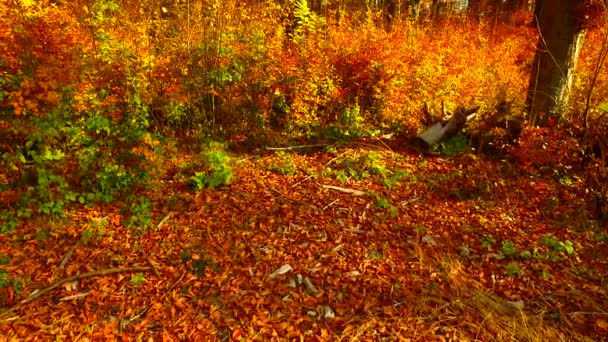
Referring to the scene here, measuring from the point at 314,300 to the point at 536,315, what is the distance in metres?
1.81

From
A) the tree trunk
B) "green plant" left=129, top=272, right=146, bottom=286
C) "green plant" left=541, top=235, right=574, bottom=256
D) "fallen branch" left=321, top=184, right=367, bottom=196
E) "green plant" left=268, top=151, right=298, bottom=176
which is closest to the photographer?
"green plant" left=129, top=272, right=146, bottom=286

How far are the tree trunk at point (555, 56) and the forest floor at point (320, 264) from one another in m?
1.63

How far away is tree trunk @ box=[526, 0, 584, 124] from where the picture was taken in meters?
6.12

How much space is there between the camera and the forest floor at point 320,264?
3.21 m

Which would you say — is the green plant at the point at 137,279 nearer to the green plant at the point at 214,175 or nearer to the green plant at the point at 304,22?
the green plant at the point at 214,175

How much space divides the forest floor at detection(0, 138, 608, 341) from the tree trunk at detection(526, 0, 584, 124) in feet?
5.34

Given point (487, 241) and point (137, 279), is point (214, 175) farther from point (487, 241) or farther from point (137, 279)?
point (487, 241)

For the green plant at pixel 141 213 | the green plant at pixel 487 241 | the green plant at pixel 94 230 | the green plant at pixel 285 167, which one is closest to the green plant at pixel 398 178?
the green plant at pixel 285 167

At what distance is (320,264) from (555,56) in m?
5.18

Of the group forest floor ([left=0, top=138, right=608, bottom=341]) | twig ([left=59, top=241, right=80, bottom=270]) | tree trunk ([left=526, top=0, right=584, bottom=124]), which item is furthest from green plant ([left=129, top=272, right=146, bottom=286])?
tree trunk ([left=526, top=0, right=584, bottom=124])

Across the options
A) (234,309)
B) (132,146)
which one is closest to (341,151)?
(132,146)

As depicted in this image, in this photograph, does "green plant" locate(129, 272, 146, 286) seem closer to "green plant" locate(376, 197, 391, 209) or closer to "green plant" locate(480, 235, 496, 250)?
"green plant" locate(376, 197, 391, 209)

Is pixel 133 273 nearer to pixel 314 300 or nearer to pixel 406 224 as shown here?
pixel 314 300

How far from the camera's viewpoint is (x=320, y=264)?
152 inches
